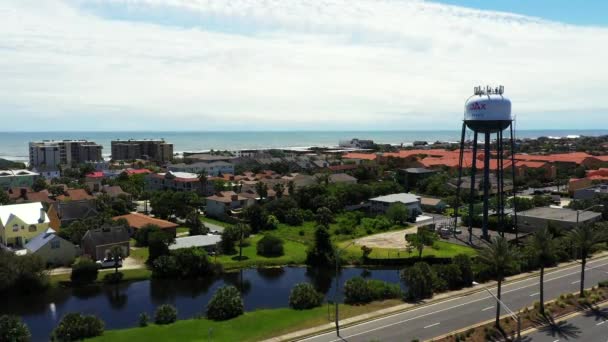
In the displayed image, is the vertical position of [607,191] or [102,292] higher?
[607,191]

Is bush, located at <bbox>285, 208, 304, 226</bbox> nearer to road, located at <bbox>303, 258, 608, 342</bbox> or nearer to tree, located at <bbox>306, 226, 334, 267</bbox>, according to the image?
tree, located at <bbox>306, 226, 334, 267</bbox>

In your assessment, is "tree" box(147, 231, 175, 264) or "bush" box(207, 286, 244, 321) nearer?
"bush" box(207, 286, 244, 321)

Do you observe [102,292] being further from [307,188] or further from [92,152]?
[92,152]

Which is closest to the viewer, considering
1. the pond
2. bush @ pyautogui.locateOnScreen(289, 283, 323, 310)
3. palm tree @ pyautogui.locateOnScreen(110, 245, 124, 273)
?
bush @ pyautogui.locateOnScreen(289, 283, 323, 310)

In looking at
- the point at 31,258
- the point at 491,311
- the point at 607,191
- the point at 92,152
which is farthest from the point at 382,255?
the point at 92,152

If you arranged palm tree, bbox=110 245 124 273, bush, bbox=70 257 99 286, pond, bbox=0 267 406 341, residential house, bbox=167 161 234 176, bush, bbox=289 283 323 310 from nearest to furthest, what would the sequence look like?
bush, bbox=289 283 323 310, pond, bbox=0 267 406 341, bush, bbox=70 257 99 286, palm tree, bbox=110 245 124 273, residential house, bbox=167 161 234 176

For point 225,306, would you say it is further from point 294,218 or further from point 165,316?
A: point 294,218

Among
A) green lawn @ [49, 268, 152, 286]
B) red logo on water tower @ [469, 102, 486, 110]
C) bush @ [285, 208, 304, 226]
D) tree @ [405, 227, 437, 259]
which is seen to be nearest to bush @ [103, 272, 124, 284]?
green lawn @ [49, 268, 152, 286]

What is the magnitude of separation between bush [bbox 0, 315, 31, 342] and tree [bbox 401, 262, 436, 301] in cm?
2924

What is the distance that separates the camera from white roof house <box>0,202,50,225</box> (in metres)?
61.8

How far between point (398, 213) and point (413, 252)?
642 inches

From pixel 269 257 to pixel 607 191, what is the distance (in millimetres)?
64062

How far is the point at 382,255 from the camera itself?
59594 mm

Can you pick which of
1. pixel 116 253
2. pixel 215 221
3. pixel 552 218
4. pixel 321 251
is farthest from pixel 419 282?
pixel 215 221
